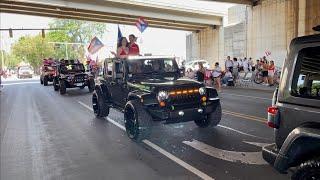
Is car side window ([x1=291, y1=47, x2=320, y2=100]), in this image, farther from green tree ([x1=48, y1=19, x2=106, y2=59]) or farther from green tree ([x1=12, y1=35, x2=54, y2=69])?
green tree ([x1=12, y1=35, x2=54, y2=69])

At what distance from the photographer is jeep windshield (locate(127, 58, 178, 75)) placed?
9.90 m

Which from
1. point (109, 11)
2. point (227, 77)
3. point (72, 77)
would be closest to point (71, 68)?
point (72, 77)

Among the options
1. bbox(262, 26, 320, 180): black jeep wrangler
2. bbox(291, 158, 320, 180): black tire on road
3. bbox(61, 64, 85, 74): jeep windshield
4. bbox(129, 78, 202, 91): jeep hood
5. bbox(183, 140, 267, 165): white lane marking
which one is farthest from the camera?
bbox(61, 64, 85, 74): jeep windshield

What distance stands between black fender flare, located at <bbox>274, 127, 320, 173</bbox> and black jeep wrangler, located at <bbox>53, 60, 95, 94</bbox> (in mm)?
19256

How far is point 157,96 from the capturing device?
27.7 ft

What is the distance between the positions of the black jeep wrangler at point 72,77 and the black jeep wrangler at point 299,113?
19.1 metres

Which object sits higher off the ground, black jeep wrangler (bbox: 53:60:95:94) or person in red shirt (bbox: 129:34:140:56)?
person in red shirt (bbox: 129:34:140:56)

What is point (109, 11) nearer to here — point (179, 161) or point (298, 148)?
point (179, 161)

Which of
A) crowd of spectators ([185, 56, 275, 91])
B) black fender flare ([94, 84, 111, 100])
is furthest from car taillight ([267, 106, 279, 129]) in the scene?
crowd of spectators ([185, 56, 275, 91])

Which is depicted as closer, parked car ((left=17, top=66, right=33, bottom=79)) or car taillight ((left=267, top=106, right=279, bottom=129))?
car taillight ((left=267, top=106, right=279, bottom=129))

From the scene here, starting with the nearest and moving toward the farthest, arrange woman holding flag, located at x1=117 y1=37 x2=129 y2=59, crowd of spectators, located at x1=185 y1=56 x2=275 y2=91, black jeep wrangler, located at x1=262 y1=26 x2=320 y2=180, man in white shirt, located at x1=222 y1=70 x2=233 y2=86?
black jeep wrangler, located at x1=262 y1=26 x2=320 y2=180 → woman holding flag, located at x1=117 y1=37 x2=129 y2=59 → crowd of spectators, located at x1=185 y1=56 x2=275 y2=91 → man in white shirt, located at x1=222 y1=70 x2=233 y2=86

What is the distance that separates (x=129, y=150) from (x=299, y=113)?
4.38 meters

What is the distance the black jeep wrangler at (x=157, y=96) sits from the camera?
27.8 feet

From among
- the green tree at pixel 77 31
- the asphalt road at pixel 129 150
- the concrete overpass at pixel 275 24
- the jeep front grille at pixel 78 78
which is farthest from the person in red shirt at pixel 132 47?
the green tree at pixel 77 31
